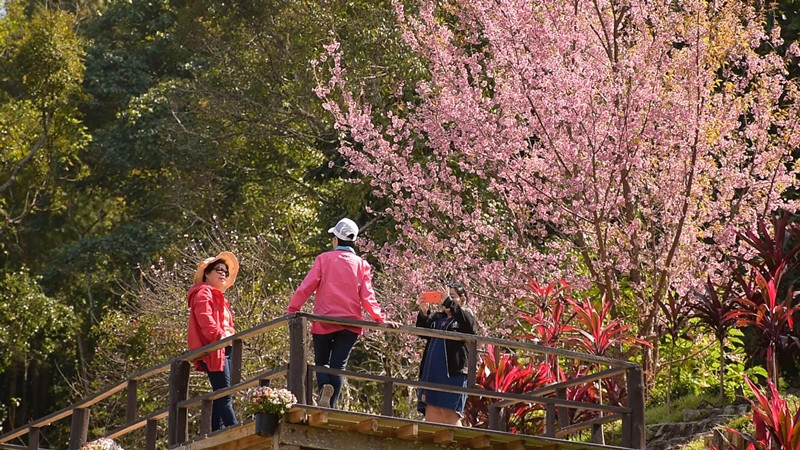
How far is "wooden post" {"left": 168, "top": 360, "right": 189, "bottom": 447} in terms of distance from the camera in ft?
31.0

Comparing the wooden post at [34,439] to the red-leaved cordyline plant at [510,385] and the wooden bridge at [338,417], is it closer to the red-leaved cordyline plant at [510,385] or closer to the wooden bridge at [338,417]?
the wooden bridge at [338,417]

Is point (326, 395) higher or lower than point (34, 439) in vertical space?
higher

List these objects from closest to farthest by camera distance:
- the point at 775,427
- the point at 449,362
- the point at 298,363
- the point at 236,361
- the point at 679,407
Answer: the point at 298,363, the point at 236,361, the point at 775,427, the point at 449,362, the point at 679,407

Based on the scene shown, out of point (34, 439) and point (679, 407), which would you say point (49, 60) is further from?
point (679, 407)

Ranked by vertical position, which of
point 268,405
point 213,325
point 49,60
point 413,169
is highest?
point 49,60

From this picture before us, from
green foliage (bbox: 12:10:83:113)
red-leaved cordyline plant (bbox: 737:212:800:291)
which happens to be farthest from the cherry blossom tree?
green foliage (bbox: 12:10:83:113)

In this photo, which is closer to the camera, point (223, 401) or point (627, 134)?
point (223, 401)

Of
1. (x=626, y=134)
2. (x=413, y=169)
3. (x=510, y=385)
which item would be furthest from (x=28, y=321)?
(x=510, y=385)

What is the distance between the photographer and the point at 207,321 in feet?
32.1

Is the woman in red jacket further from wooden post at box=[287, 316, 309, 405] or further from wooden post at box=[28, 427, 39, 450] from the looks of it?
wooden post at box=[28, 427, 39, 450]

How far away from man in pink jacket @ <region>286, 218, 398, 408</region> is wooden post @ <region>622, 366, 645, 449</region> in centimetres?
195

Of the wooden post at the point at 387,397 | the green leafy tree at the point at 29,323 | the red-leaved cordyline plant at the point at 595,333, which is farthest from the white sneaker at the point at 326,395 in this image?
the green leafy tree at the point at 29,323

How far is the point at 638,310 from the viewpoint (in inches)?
583

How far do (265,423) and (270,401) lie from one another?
0.15 meters
